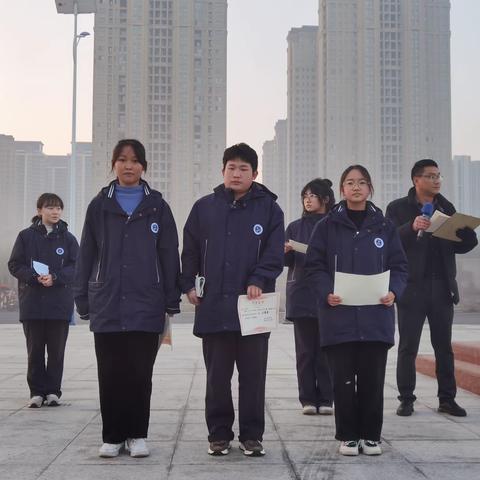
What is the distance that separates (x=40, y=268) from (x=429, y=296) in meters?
3.24

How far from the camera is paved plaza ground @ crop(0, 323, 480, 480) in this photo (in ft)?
12.2

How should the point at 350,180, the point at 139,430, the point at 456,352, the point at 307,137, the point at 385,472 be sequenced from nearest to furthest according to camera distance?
the point at 385,472, the point at 139,430, the point at 350,180, the point at 456,352, the point at 307,137

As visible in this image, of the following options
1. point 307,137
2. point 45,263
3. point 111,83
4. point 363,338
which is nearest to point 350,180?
point 363,338

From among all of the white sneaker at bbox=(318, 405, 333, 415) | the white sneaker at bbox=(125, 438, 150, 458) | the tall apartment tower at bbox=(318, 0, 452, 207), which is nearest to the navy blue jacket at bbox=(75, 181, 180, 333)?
the white sneaker at bbox=(125, 438, 150, 458)

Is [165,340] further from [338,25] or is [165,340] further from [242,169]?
[338,25]

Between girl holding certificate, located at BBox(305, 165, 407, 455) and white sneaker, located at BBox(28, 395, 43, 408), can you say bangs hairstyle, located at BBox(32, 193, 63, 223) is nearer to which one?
white sneaker, located at BBox(28, 395, 43, 408)

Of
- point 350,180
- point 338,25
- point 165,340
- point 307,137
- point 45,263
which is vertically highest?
point 338,25

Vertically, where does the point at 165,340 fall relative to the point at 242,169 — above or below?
below

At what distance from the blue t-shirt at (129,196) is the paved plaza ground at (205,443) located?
1.49m

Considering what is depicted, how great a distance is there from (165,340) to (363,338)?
1.20 m

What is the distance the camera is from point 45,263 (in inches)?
246

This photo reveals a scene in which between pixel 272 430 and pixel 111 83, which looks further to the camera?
pixel 111 83

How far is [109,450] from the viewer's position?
13.4ft

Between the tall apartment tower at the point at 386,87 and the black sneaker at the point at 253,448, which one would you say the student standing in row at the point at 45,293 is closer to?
the black sneaker at the point at 253,448
